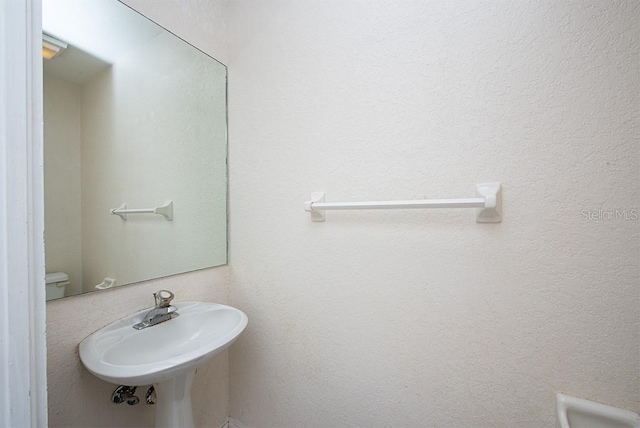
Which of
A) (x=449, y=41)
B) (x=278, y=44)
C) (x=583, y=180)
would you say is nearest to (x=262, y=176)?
(x=278, y=44)

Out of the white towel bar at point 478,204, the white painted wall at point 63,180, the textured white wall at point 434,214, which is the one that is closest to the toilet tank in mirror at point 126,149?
the white painted wall at point 63,180

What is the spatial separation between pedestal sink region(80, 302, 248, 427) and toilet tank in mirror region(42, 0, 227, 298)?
6.7 inches

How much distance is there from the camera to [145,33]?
0.98 m

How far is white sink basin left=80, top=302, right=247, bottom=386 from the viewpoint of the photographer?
0.67 meters

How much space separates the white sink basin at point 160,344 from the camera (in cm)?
67

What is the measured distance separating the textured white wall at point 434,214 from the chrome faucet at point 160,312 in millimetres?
314

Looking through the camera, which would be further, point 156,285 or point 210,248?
point 210,248

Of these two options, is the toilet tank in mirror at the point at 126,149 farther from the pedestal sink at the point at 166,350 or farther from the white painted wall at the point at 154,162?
the pedestal sink at the point at 166,350

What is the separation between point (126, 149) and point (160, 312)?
0.60m

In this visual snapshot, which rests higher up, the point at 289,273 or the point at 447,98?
the point at 447,98

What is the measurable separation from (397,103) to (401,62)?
137mm

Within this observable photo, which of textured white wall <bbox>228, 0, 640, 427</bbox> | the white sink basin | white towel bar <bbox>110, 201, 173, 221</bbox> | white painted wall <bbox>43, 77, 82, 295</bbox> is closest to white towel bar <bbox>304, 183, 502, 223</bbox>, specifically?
textured white wall <bbox>228, 0, 640, 427</bbox>

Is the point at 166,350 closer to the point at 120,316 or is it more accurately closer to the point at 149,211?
the point at 120,316

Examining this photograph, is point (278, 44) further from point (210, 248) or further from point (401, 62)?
point (210, 248)
